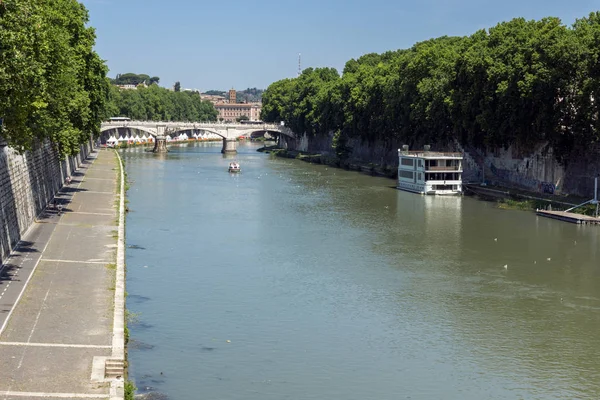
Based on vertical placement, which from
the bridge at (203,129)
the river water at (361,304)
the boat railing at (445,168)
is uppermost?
the bridge at (203,129)

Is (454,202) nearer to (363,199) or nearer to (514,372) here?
(363,199)

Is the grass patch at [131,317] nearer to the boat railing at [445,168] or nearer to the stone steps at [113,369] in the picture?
the stone steps at [113,369]

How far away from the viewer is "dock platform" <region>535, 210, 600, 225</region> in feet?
180

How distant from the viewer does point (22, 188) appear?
4144cm

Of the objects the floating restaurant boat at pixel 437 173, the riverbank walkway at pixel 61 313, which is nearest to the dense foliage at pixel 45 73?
the riverbank walkway at pixel 61 313

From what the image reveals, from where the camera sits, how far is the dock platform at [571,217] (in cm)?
5495

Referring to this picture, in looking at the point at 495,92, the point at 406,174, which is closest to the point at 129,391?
the point at 495,92

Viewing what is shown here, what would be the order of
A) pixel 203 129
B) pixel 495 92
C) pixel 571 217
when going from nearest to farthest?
pixel 571 217
pixel 495 92
pixel 203 129

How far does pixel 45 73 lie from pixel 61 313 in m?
13.8

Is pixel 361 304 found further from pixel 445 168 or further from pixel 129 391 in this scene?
pixel 445 168

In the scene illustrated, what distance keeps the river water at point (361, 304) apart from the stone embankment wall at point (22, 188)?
5.01 metres

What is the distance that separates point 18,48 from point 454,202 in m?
44.8

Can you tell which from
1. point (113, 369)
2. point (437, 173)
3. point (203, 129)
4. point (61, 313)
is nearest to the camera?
point (113, 369)

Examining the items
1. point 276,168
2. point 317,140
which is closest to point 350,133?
point 276,168
